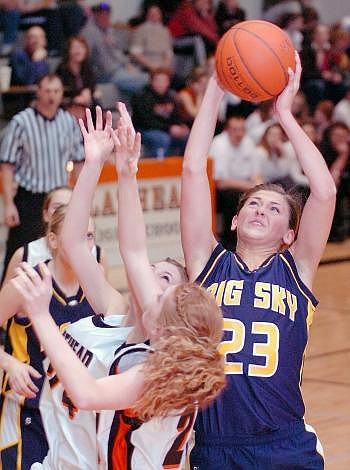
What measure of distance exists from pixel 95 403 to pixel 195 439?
70cm

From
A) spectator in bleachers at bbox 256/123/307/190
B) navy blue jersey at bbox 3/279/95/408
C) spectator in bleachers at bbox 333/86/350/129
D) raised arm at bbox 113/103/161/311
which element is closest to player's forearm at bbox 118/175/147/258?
raised arm at bbox 113/103/161/311

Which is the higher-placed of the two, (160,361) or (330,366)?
(160,361)

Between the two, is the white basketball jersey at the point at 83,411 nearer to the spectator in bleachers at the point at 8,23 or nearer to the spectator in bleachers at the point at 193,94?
the spectator in bleachers at the point at 193,94

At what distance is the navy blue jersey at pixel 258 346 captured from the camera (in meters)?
3.35

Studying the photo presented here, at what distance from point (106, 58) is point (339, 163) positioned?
3.01 m

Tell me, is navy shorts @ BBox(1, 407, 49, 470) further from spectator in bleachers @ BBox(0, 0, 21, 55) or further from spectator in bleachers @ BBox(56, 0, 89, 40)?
spectator in bleachers @ BBox(56, 0, 89, 40)

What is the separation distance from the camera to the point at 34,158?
8.23 meters

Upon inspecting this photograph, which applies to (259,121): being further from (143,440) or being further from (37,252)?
(143,440)

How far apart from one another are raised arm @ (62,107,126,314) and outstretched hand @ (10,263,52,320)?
1.93 feet

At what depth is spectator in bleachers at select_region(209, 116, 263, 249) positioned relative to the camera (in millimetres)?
11438

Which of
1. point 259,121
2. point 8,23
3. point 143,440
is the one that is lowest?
point 259,121

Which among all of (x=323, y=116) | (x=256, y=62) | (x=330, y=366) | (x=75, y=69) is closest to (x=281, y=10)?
(x=323, y=116)

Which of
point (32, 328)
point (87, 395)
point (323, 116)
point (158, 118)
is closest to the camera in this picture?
point (87, 395)

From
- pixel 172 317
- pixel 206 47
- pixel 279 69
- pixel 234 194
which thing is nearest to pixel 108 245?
pixel 234 194
